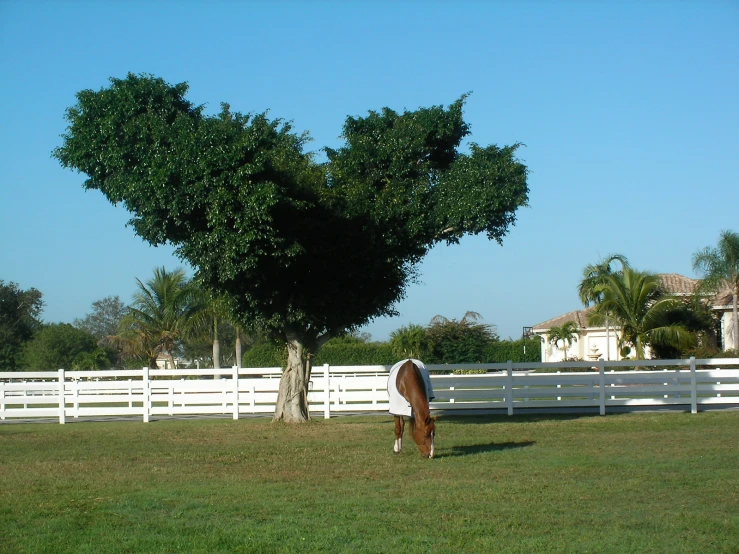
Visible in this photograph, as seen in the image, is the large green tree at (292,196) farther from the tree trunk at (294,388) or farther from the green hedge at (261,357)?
the green hedge at (261,357)

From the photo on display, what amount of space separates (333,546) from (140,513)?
2.50 metres

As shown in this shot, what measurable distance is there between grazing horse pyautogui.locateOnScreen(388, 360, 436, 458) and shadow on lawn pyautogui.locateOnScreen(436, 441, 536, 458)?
62cm

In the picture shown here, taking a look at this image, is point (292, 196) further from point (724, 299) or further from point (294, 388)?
point (724, 299)

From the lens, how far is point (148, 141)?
52.2ft

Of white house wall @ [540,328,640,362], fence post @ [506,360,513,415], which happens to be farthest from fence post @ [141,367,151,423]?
white house wall @ [540,328,640,362]

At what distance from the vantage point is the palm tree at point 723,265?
36875 mm

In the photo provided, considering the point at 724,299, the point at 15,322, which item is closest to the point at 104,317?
the point at 15,322

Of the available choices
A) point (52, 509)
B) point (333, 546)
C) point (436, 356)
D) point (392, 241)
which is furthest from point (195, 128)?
point (436, 356)

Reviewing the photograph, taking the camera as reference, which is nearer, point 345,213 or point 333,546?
point 333,546

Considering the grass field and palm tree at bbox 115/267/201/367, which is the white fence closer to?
the grass field

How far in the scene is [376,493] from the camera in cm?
959

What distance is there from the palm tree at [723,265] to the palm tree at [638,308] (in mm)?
1808

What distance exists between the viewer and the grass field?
23.9ft

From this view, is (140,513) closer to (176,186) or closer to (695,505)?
(695,505)
